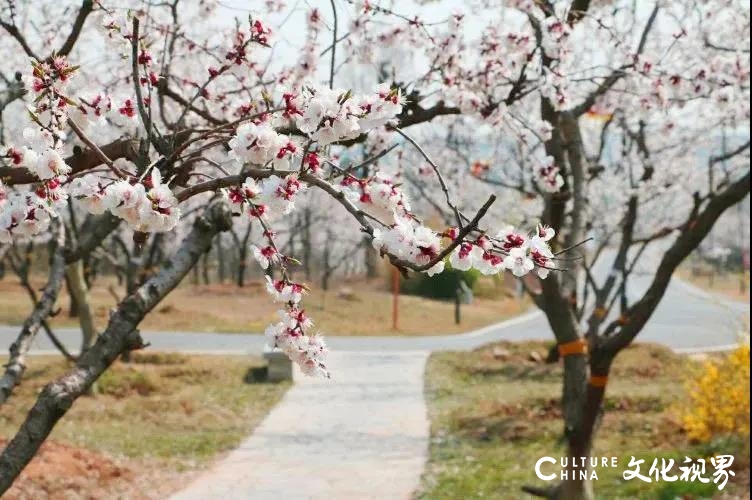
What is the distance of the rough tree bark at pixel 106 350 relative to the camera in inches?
160

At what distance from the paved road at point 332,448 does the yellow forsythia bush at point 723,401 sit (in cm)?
296

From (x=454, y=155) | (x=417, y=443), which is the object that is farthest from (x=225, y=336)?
(x=417, y=443)

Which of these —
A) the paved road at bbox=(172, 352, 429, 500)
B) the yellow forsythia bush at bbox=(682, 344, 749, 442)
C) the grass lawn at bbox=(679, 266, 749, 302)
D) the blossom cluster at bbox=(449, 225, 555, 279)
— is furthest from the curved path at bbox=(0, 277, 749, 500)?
the grass lawn at bbox=(679, 266, 749, 302)

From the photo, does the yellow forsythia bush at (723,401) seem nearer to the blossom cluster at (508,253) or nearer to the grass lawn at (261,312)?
the blossom cluster at (508,253)

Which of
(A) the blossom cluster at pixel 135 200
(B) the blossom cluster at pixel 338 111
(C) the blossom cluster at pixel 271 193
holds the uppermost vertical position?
(B) the blossom cluster at pixel 338 111

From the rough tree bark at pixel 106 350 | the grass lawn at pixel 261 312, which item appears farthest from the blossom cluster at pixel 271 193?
the grass lawn at pixel 261 312

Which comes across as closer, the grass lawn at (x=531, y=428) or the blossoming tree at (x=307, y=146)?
the blossoming tree at (x=307, y=146)

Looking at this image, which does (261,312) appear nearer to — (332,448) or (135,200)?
(332,448)

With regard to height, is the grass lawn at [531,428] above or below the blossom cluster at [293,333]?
below

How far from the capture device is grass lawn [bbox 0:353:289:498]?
7.77m

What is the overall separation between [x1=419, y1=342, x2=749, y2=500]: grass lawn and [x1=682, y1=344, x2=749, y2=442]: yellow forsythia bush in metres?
0.18

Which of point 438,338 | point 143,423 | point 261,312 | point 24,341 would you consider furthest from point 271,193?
point 261,312

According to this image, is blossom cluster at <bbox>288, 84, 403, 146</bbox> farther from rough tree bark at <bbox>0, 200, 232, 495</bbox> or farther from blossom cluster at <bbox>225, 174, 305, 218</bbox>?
rough tree bark at <bbox>0, 200, 232, 495</bbox>

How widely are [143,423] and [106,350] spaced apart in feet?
24.3
